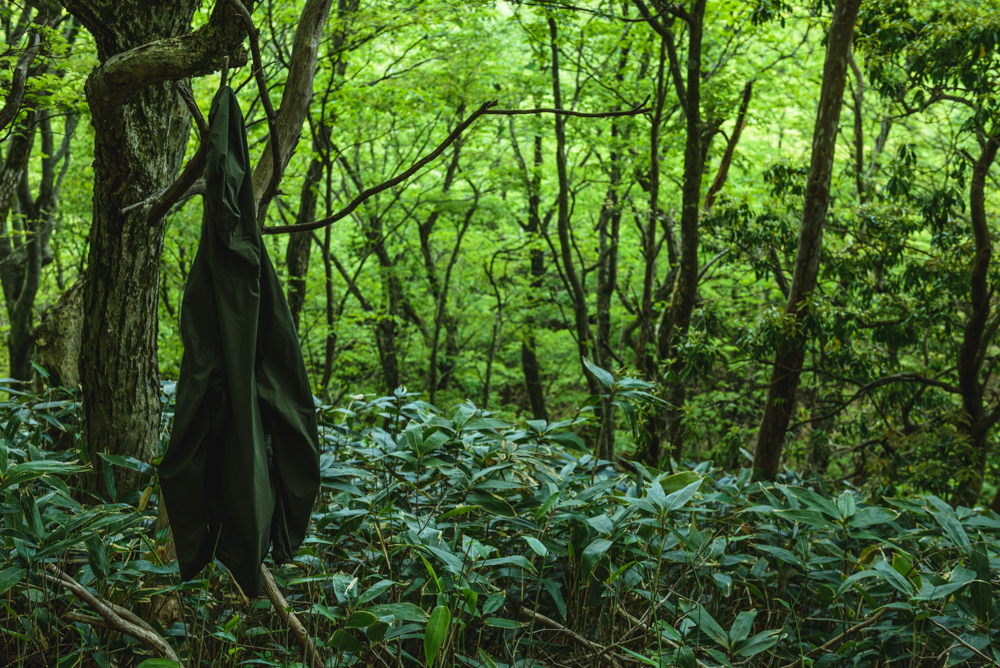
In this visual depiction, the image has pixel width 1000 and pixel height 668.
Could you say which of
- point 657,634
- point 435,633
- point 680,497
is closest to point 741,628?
point 657,634

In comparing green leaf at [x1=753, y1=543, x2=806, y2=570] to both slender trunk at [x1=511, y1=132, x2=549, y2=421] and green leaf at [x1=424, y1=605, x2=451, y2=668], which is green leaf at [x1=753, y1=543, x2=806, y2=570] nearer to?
green leaf at [x1=424, y1=605, x2=451, y2=668]

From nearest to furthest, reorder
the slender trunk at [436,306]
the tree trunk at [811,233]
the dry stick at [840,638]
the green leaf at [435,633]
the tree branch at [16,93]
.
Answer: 1. the green leaf at [435,633]
2. the dry stick at [840,638]
3. the tree branch at [16,93]
4. the tree trunk at [811,233]
5. the slender trunk at [436,306]

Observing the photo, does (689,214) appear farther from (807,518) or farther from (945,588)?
(945,588)

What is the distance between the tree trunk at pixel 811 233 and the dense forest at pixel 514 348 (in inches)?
0.9

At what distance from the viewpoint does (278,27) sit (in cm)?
727

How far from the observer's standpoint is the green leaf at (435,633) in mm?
1597

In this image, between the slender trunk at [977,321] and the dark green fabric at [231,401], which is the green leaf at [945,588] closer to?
the dark green fabric at [231,401]

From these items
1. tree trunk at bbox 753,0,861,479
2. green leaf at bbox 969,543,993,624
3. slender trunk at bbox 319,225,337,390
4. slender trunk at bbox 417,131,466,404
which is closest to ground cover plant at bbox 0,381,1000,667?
green leaf at bbox 969,543,993,624

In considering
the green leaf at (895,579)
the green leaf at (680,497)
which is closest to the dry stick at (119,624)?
the green leaf at (680,497)

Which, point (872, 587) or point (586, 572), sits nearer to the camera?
point (586, 572)

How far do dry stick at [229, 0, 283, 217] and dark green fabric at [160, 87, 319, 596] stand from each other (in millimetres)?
135

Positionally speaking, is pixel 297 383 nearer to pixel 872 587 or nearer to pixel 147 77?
pixel 147 77

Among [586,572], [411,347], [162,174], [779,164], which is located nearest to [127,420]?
[162,174]

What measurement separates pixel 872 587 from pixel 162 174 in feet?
10.7
